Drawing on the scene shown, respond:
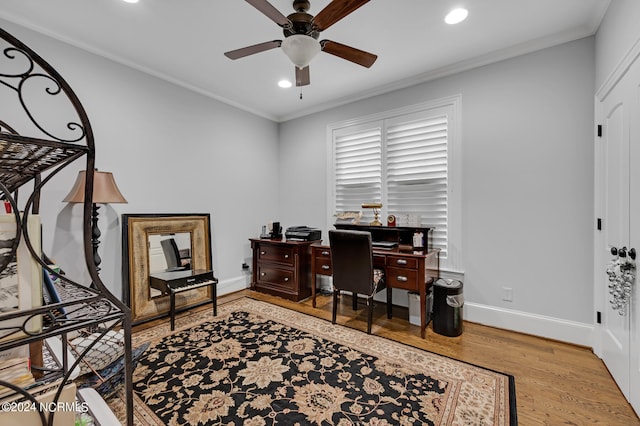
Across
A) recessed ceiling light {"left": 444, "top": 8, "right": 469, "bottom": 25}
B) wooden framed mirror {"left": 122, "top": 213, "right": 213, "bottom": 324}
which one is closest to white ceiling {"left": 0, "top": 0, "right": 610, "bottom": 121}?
recessed ceiling light {"left": 444, "top": 8, "right": 469, "bottom": 25}

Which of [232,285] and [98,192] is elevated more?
[98,192]

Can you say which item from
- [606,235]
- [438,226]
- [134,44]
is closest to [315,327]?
[438,226]

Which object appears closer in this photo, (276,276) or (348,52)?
(348,52)

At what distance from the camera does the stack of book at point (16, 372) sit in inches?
28.5

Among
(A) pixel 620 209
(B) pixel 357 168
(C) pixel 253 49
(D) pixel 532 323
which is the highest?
(C) pixel 253 49

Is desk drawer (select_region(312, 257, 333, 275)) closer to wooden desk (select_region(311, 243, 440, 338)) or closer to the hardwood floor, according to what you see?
the hardwood floor

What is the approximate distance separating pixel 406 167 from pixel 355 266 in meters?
1.50

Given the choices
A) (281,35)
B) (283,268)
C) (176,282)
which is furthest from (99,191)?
(283,268)

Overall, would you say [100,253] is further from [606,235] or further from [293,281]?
[606,235]

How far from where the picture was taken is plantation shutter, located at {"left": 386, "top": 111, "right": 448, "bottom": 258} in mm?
3477

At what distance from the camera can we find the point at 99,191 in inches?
104

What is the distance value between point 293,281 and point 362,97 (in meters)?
2.70

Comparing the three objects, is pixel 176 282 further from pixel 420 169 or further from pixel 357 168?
pixel 420 169

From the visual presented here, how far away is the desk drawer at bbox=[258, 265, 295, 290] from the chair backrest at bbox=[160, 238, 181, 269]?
3.87 ft
